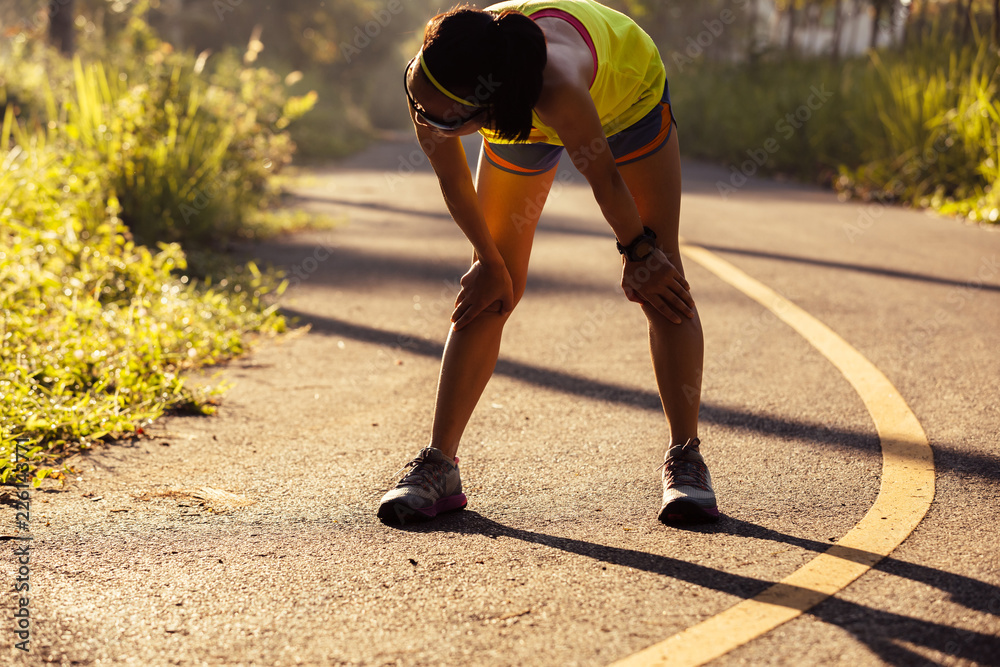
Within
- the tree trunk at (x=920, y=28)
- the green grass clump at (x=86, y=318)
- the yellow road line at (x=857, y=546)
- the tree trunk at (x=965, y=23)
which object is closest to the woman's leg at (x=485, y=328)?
the yellow road line at (x=857, y=546)

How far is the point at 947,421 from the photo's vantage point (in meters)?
3.54

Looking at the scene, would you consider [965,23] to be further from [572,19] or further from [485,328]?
[485,328]

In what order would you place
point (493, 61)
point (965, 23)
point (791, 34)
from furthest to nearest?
1. point (791, 34)
2. point (965, 23)
3. point (493, 61)

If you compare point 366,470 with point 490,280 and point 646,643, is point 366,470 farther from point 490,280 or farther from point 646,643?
point 646,643

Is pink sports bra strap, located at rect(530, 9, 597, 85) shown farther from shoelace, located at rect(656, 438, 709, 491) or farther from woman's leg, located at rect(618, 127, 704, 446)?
shoelace, located at rect(656, 438, 709, 491)

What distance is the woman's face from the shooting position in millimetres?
2365

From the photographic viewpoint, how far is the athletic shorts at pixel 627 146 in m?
2.77

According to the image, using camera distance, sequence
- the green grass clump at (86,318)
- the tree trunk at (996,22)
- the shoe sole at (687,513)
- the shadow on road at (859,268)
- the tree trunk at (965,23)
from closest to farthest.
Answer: the shoe sole at (687,513), the green grass clump at (86,318), the shadow on road at (859,268), the tree trunk at (996,22), the tree trunk at (965,23)

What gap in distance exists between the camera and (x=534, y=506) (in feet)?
9.55

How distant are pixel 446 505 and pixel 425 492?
0.11 metres

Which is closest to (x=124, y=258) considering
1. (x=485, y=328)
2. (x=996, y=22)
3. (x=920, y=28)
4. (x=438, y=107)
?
(x=485, y=328)

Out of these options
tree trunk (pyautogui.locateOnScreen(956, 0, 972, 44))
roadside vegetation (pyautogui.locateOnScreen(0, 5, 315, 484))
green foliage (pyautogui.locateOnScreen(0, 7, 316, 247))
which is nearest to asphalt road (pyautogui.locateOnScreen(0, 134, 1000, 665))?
roadside vegetation (pyautogui.locateOnScreen(0, 5, 315, 484))

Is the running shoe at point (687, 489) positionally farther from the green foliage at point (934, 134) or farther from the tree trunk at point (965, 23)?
the tree trunk at point (965, 23)

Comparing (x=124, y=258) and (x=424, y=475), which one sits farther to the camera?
(x=124, y=258)
